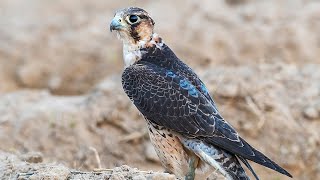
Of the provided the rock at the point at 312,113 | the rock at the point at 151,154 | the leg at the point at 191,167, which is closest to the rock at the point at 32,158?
the leg at the point at 191,167

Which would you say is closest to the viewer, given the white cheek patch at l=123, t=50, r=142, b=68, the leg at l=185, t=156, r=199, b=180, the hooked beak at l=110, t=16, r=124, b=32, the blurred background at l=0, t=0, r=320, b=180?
the leg at l=185, t=156, r=199, b=180

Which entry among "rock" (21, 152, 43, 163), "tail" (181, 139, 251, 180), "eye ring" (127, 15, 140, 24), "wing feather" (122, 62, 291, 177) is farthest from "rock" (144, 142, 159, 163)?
"tail" (181, 139, 251, 180)

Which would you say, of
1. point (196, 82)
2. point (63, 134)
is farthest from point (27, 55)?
point (196, 82)

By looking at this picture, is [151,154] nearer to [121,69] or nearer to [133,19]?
[133,19]

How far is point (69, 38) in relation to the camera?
39.2 feet

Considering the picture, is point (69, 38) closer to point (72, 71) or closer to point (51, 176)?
point (72, 71)

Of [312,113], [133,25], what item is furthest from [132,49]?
[312,113]

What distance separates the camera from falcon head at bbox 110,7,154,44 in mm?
7273

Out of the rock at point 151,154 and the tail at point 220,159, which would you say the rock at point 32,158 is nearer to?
the tail at point 220,159

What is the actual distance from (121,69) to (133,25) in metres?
4.27

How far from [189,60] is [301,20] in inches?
68.1

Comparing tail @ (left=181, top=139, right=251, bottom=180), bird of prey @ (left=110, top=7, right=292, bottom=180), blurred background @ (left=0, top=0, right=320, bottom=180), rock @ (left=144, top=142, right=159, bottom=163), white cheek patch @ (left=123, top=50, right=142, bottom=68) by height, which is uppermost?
blurred background @ (left=0, top=0, right=320, bottom=180)

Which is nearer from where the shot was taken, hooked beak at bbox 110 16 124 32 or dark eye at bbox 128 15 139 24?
hooked beak at bbox 110 16 124 32

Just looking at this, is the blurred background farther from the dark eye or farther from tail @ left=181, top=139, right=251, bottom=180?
tail @ left=181, top=139, right=251, bottom=180
